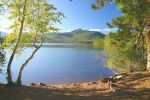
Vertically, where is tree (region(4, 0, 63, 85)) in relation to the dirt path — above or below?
above

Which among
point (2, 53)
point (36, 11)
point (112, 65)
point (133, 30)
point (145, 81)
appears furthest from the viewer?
point (112, 65)

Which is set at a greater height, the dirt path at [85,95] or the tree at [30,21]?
the tree at [30,21]

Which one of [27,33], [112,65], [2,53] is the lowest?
[112,65]

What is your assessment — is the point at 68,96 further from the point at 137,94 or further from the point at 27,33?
the point at 27,33

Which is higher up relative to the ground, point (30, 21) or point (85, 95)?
point (30, 21)

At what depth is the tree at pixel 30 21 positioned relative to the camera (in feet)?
68.5

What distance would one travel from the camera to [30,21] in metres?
22.1

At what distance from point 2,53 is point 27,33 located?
16.4ft

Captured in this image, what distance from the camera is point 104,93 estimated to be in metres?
18.7

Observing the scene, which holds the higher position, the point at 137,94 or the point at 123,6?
the point at 123,6

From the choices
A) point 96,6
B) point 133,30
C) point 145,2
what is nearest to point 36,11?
point 96,6

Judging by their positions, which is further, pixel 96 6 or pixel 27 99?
pixel 96 6

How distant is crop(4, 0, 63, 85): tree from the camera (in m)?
20.9

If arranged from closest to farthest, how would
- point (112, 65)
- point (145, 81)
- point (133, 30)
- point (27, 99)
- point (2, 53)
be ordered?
point (27, 99)
point (2, 53)
point (145, 81)
point (133, 30)
point (112, 65)
